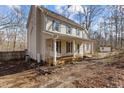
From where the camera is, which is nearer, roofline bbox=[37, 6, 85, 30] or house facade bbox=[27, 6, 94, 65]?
house facade bbox=[27, 6, 94, 65]

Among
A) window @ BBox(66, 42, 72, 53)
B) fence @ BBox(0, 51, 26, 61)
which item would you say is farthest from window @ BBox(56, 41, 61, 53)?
fence @ BBox(0, 51, 26, 61)

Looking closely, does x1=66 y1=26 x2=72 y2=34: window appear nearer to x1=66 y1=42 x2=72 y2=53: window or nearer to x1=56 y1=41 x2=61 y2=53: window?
x1=66 y1=42 x2=72 y2=53: window

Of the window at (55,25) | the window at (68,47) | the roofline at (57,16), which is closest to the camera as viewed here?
the roofline at (57,16)

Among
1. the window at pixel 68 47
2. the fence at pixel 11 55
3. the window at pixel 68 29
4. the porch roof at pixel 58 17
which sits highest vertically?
the porch roof at pixel 58 17

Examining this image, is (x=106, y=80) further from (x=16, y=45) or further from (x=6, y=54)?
(x=16, y=45)

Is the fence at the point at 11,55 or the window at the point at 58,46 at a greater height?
the window at the point at 58,46

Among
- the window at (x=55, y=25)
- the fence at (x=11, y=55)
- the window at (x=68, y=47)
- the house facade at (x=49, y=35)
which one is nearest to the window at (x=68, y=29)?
the house facade at (x=49, y=35)

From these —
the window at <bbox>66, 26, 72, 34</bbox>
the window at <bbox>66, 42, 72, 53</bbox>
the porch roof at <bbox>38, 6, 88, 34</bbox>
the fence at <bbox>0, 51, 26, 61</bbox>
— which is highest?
the porch roof at <bbox>38, 6, 88, 34</bbox>

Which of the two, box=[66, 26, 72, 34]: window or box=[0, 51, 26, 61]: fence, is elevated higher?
box=[66, 26, 72, 34]: window

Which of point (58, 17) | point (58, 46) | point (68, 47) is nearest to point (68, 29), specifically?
point (68, 47)

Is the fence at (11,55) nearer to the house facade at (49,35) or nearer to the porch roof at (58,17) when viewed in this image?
the house facade at (49,35)

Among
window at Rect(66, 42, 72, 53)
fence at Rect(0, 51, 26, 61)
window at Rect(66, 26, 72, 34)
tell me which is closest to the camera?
window at Rect(66, 42, 72, 53)

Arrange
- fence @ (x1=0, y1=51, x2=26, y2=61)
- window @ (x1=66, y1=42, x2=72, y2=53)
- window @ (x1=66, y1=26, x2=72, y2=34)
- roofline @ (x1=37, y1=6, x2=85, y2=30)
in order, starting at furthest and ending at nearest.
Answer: fence @ (x1=0, y1=51, x2=26, y2=61), window @ (x1=66, y1=26, x2=72, y2=34), window @ (x1=66, y1=42, x2=72, y2=53), roofline @ (x1=37, y1=6, x2=85, y2=30)
